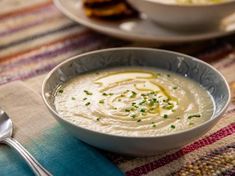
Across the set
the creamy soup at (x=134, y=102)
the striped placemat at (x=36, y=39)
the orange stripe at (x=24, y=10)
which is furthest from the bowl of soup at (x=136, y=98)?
the orange stripe at (x=24, y=10)

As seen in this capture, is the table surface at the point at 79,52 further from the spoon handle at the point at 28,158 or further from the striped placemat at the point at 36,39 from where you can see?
the spoon handle at the point at 28,158

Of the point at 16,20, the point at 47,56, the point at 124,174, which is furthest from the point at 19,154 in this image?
the point at 16,20

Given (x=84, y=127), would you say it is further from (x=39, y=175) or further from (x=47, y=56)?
(x=47, y=56)

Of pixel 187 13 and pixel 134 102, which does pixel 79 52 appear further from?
pixel 134 102

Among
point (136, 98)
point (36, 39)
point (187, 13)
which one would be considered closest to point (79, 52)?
point (36, 39)

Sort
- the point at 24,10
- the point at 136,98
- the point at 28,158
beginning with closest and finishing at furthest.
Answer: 1. the point at 28,158
2. the point at 136,98
3. the point at 24,10
